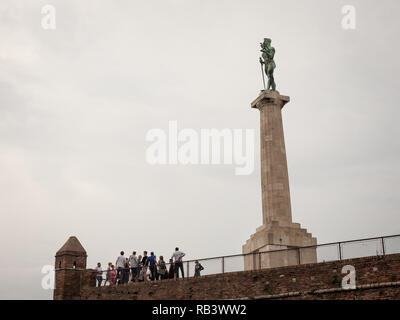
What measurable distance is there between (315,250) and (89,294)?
12.2 m

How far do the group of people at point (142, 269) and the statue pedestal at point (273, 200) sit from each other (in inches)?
140

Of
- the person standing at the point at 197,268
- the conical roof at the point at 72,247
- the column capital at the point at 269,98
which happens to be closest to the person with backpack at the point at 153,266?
the person standing at the point at 197,268

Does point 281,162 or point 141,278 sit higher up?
point 281,162

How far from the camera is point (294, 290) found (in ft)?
79.1

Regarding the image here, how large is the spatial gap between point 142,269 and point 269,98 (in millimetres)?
12752

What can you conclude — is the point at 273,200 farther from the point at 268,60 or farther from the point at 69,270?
the point at 69,270

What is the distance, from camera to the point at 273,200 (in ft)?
105

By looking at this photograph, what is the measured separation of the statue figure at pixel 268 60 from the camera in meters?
35.0

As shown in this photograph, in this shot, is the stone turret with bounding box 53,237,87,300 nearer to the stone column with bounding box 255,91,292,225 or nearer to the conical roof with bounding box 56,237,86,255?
the conical roof with bounding box 56,237,86,255

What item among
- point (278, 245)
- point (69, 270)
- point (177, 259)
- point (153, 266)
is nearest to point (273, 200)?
point (278, 245)

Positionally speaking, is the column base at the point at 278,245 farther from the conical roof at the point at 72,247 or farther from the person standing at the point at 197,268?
the conical roof at the point at 72,247

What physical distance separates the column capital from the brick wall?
12.2 m
